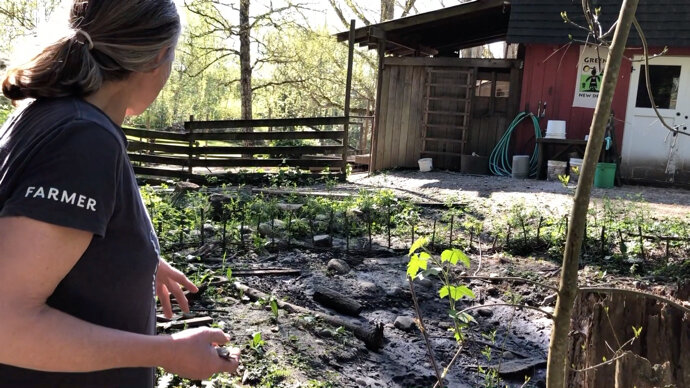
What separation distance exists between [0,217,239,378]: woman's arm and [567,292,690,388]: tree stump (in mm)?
2462

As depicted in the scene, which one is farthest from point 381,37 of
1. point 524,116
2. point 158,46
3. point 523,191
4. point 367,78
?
point 367,78

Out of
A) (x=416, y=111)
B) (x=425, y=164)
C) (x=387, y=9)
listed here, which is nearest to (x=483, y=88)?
(x=416, y=111)

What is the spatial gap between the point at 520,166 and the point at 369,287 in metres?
8.38

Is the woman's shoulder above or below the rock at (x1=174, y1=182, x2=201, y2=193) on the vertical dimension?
above

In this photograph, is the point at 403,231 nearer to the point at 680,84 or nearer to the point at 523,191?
the point at 523,191

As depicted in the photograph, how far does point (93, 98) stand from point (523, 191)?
9920mm

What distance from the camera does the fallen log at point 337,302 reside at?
4562 mm

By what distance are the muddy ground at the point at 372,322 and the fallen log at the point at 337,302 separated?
0.22ft

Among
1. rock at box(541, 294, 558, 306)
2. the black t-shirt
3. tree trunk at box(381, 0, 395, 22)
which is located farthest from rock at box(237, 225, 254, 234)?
tree trunk at box(381, 0, 395, 22)

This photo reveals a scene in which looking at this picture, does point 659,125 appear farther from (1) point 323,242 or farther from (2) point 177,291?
(2) point 177,291

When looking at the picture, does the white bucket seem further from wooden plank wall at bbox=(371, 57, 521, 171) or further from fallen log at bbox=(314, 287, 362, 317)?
fallen log at bbox=(314, 287, 362, 317)

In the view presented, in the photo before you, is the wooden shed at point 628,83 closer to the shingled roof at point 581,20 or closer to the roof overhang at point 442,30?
the shingled roof at point 581,20

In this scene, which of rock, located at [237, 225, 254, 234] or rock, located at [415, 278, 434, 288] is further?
rock, located at [237, 225, 254, 234]

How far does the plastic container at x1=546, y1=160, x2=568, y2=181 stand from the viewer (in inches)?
461
